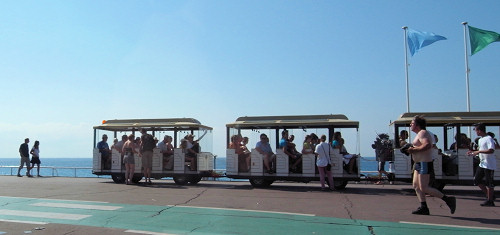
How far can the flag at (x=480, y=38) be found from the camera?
21.8m

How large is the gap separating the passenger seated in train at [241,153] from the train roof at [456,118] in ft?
16.3

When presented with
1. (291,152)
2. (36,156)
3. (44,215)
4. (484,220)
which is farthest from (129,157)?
(484,220)

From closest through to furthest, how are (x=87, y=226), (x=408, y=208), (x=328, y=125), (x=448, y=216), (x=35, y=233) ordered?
(x=35, y=233) → (x=87, y=226) → (x=448, y=216) → (x=408, y=208) → (x=328, y=125)

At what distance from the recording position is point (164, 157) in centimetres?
1703

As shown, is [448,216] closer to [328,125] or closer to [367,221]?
[367,221]

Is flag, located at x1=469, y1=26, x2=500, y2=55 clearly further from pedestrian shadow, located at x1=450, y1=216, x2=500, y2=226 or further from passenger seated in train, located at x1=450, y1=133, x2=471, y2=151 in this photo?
pedestrian shadow, located at x1=450, y1=216, x2=500, y2=226

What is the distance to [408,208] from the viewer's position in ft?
32.7

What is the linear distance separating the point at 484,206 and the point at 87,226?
8.45 meters

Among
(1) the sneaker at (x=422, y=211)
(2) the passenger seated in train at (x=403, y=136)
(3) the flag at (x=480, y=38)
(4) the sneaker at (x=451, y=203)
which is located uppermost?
(3) the flag at (x=480, y=38)

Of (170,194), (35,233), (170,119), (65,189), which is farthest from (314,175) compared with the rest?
(35,233)

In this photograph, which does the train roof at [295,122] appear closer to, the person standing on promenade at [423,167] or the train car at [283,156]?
the train car at [283,156]

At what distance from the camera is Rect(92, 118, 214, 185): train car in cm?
1670

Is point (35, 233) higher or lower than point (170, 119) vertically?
lower

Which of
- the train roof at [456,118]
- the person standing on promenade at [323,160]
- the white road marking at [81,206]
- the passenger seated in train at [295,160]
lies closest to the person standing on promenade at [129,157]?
the passenger seated in train at [295,160]
